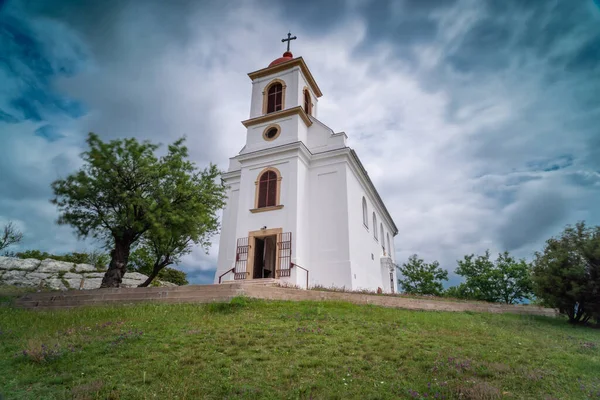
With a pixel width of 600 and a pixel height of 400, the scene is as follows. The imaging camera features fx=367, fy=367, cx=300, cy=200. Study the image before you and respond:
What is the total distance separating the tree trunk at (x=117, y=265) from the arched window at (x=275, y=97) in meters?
11.6

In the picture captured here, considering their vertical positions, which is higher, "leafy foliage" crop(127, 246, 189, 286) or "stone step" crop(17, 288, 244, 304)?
"leafy foliage" crop(127, 246, 189, 286)

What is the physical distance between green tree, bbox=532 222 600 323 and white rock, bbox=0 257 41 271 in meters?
26.6

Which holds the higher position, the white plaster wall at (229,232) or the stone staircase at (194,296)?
the white plaster wall at (229,232)

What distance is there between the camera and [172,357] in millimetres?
6953

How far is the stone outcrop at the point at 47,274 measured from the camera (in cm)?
2066

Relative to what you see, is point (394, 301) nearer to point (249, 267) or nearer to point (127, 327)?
point (249, 267)

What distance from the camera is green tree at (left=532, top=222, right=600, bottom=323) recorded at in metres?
14.6

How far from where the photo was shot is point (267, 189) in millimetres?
20094

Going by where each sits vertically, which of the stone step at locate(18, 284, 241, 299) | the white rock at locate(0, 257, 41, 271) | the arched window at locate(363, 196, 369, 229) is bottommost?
the stone step at locate(18, 284, 241, 299)

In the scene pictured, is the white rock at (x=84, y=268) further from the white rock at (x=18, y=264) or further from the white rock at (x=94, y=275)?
the white rock at (x=18, y=264)

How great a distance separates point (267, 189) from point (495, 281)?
2180 cm

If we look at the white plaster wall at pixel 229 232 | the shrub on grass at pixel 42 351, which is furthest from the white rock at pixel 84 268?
the shrub on grass at pixel 42 351

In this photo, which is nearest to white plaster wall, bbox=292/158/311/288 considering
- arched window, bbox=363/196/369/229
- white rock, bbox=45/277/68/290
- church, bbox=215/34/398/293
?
church, bbox=215/34/398/293

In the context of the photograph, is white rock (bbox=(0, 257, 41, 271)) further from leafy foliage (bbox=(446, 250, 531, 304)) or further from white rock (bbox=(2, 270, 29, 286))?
leafy foliage (bbox=(446, 250, 531, 304))
